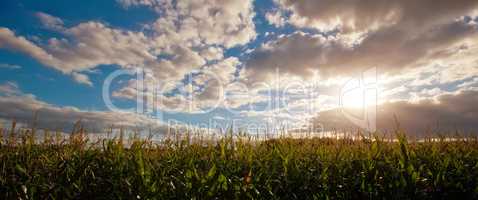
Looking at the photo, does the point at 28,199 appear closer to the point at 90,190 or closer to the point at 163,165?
the point at 90,190

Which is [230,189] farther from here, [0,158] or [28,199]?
[0,158]

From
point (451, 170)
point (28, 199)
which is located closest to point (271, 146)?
point (451, 170)

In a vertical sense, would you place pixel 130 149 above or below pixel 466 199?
above

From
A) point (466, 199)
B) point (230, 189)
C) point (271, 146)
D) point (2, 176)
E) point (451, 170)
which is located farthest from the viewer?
point (271, 146)

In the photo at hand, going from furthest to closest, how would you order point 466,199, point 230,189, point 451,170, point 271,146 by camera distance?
point 271,146 → point 451,170 → point 466,199 → point 230,189

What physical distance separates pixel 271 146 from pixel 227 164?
2.83 metres

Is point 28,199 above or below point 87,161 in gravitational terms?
below

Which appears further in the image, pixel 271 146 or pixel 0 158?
pixel 271 146

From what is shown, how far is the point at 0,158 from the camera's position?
8.03 m

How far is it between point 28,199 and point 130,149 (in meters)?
2.55

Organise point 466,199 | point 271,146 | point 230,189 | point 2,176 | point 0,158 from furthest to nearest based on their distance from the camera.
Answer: point 271,146, point 0,158, point 2,176, point 466,199, point 230,189

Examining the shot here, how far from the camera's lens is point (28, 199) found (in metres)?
5.88

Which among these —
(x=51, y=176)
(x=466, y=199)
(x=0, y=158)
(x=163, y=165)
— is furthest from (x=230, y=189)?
(x=0, y=158)

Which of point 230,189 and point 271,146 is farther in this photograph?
point 271,146
